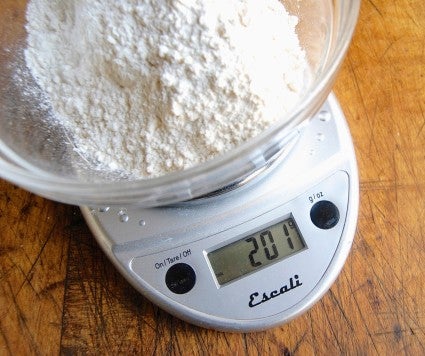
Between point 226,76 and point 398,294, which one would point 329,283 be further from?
point 226,76

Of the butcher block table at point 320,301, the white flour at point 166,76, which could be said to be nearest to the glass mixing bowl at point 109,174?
the white flour at point 166,76

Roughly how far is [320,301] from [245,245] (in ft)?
0.41

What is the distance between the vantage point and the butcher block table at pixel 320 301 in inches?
25.9

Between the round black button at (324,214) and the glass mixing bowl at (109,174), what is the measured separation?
0.09 m

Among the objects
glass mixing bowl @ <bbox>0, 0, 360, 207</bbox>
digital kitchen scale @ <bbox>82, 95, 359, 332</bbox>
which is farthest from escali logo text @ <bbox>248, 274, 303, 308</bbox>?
glass mixing bowl @ <bbox>0, 0, 360, 207</bbox>

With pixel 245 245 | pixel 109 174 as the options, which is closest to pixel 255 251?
pixel 245 245

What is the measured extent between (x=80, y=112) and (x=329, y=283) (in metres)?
0.37

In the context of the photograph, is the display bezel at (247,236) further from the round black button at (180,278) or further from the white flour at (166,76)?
the white flour at (166,76)

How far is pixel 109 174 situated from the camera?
1.92 ft

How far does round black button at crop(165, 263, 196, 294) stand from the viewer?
2.10ft

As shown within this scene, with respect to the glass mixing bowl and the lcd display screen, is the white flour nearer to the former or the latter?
the glass mixing bowl

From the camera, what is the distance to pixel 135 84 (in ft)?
1.86

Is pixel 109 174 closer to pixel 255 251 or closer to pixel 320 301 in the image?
pixel 255 251

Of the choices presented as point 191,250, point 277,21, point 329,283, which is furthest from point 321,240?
point 277,21
